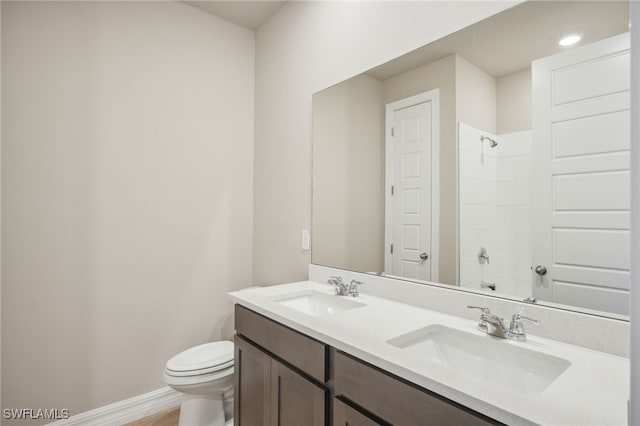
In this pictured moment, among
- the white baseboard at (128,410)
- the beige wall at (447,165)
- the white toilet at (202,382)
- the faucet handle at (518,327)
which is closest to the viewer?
the faucet handle at (518,327)

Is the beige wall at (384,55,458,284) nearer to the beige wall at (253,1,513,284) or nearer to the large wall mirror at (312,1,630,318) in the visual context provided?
the large wall mirror at (312,1,630,318)

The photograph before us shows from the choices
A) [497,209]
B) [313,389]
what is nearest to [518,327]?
[497,209]

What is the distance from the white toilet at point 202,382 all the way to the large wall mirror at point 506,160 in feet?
3.01

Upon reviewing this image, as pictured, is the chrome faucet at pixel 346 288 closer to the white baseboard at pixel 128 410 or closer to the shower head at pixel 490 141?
the shower head at pixel 490 141

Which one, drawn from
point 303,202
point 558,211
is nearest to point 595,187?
point 558,211

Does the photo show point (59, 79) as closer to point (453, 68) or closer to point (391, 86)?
point (391, 86)

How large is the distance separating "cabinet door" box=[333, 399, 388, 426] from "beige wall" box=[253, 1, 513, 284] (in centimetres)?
111

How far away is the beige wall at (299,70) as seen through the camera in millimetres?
1504

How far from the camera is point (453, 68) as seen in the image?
1.37 m

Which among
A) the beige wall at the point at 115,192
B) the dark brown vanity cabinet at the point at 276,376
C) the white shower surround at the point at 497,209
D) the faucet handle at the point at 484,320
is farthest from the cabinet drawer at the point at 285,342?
the beige wall at the point at 115,192

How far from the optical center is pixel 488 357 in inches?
40.9

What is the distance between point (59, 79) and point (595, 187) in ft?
8.29

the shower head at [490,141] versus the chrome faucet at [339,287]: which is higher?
the shower head at [490,141]

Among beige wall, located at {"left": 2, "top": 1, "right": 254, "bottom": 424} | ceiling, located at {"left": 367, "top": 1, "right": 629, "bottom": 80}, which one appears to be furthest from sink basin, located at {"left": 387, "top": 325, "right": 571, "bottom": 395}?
beige wall, located at {"left": 2, "top": 1, "right": 254, "bottom": 424}
